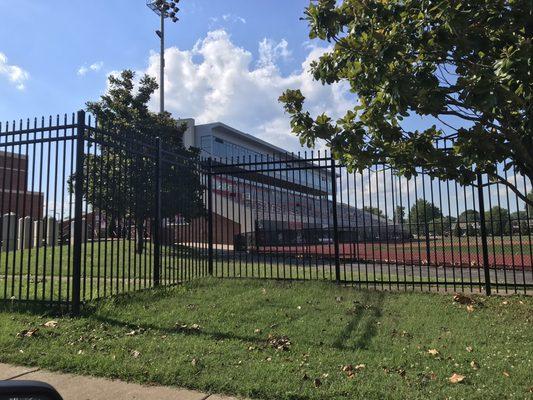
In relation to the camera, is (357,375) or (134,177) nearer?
(357,375)

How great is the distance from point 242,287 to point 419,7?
585 cm

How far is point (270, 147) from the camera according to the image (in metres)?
70.1

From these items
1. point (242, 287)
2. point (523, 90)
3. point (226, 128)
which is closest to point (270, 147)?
point (226, 128)

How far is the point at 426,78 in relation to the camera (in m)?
5.19

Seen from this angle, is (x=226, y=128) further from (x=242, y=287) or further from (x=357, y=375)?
(x=357, y=375)

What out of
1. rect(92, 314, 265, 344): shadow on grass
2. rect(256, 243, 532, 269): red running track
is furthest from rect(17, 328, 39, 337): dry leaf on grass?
rect(256, 243, 532, 269): red running track

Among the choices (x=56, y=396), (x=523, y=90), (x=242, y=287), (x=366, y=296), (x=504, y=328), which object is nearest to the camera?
(x=56, y=396)

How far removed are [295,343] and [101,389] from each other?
2229 mm

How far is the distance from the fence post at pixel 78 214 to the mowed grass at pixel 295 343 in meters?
0.31

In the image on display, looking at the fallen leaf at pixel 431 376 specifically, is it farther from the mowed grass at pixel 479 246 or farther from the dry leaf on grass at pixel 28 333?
the mowed grass at pixel 479 246

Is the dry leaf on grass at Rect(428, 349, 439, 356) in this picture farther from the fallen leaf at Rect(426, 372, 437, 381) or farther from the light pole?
the light pole

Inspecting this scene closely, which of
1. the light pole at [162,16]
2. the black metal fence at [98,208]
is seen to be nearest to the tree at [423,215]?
the black metal fence at [98,208]

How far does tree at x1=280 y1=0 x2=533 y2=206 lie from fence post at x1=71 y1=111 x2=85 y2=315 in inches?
124

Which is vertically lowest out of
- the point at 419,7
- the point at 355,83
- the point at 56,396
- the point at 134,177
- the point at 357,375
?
the point at 357,375
